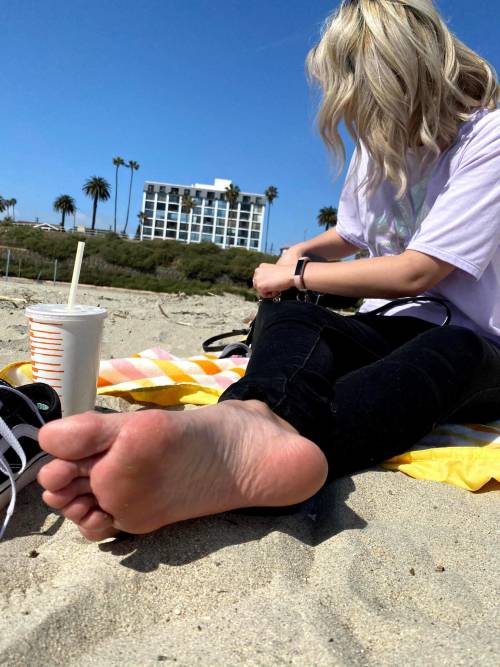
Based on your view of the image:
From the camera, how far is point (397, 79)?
149 centimetres

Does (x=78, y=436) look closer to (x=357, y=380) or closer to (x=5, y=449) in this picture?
(x=5, y=449)

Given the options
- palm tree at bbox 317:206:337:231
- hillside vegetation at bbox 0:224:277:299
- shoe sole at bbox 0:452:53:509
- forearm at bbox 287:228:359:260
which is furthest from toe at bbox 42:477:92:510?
palm tree at bbox 317:206:337:231

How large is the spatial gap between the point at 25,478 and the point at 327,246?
1.38 meters

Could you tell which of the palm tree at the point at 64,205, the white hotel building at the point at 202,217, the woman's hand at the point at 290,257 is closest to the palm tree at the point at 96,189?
the palm tree at the point at 64,205

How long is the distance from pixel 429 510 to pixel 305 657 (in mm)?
555

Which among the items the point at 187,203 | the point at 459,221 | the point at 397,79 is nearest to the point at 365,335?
the point at 459,221

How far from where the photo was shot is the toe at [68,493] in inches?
33.1

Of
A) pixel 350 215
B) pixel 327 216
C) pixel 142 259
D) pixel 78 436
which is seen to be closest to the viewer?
pixel 78 436

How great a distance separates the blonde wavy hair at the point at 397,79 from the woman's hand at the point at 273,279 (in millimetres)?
397

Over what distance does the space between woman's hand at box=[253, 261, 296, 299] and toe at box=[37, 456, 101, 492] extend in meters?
0.93

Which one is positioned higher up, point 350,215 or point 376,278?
point 350,215

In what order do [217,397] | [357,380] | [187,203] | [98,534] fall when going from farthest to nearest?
[187,203] < [217,397] < [357,380] < [98,534]

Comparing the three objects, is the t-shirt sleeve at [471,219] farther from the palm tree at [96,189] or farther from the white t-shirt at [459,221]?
the palm tree at [96,189]

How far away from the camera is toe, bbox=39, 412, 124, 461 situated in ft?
2.62
